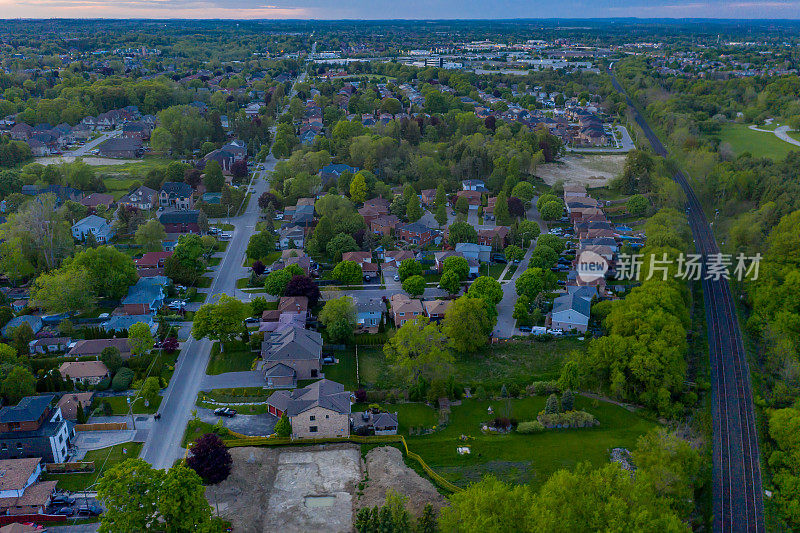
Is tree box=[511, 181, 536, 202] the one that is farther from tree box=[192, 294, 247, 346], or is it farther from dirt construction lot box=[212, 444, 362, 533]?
dirt construction lot box=[212, 444, 362, 533]

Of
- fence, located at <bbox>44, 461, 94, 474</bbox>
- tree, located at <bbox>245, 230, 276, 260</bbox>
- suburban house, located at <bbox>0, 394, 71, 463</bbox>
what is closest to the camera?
fence, located at <bbox>44, 461, 94, 474</bbox>

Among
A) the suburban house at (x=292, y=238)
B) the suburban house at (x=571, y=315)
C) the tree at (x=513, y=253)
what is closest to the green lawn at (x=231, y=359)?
the suburban house at (x=292, y=238)

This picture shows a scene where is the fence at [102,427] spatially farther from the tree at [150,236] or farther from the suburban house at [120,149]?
the suburban house at [120,149]

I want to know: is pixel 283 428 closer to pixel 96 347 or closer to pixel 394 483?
pixel 394 483

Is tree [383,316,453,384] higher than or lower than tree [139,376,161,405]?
higher

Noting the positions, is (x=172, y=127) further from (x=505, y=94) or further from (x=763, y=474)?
(x=763, y=474)

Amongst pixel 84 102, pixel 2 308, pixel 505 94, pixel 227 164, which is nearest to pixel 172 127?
pixel 227 164

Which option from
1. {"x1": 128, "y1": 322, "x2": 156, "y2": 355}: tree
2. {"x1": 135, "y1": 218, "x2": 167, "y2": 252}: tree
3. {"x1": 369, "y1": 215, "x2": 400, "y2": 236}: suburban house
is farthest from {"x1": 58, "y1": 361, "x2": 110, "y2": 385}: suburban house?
{"x1": 369, "y1": 215, "x2": 400, "y2": 236}: suburban house
